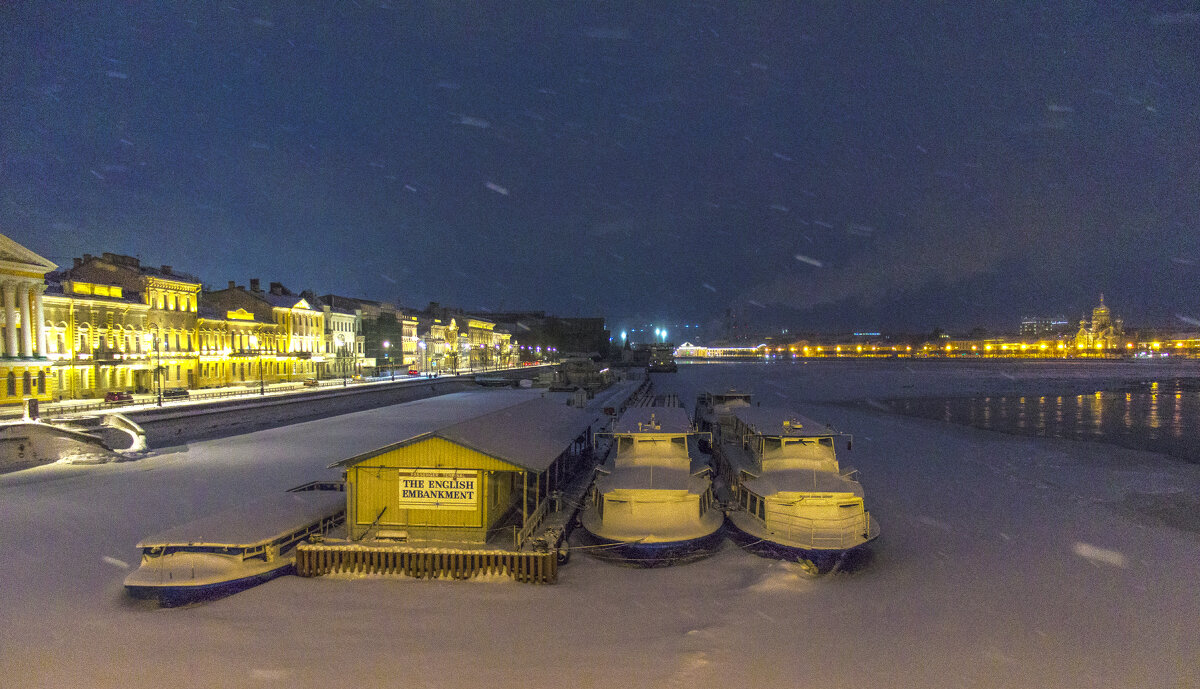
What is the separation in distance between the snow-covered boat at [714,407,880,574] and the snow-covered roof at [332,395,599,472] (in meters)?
6.64

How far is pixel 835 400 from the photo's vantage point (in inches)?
2729

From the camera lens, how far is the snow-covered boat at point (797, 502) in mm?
17109

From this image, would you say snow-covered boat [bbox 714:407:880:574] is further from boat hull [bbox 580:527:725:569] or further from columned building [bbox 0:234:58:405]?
columned building [bbox 0:234:58:405]

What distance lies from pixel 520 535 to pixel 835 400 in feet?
201

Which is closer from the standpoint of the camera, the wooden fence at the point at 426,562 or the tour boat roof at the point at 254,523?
the tour boat roof at the point at 254,523

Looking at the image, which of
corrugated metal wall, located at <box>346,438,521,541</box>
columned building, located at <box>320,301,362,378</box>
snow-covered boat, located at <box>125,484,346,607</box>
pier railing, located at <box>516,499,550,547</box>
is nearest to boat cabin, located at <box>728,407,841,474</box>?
pier railing, located at <box>516,499,550,547</box>

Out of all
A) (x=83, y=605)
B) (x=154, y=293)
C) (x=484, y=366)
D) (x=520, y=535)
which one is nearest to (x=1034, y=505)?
(x=520, y=535)

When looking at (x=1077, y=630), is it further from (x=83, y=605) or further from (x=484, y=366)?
(x=484, y=366)

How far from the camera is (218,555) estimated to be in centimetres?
1440

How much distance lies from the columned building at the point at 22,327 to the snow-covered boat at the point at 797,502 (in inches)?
1609

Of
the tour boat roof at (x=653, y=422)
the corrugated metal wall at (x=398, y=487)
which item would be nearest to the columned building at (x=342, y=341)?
the tour boat roof at (x=653, y=422)

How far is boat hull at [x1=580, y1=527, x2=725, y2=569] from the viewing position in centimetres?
1691

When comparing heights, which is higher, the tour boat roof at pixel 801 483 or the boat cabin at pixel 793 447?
the boat cabin at pixel 793 447

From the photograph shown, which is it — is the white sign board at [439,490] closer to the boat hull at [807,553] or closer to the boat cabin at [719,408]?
the boat hull at [807,553]
